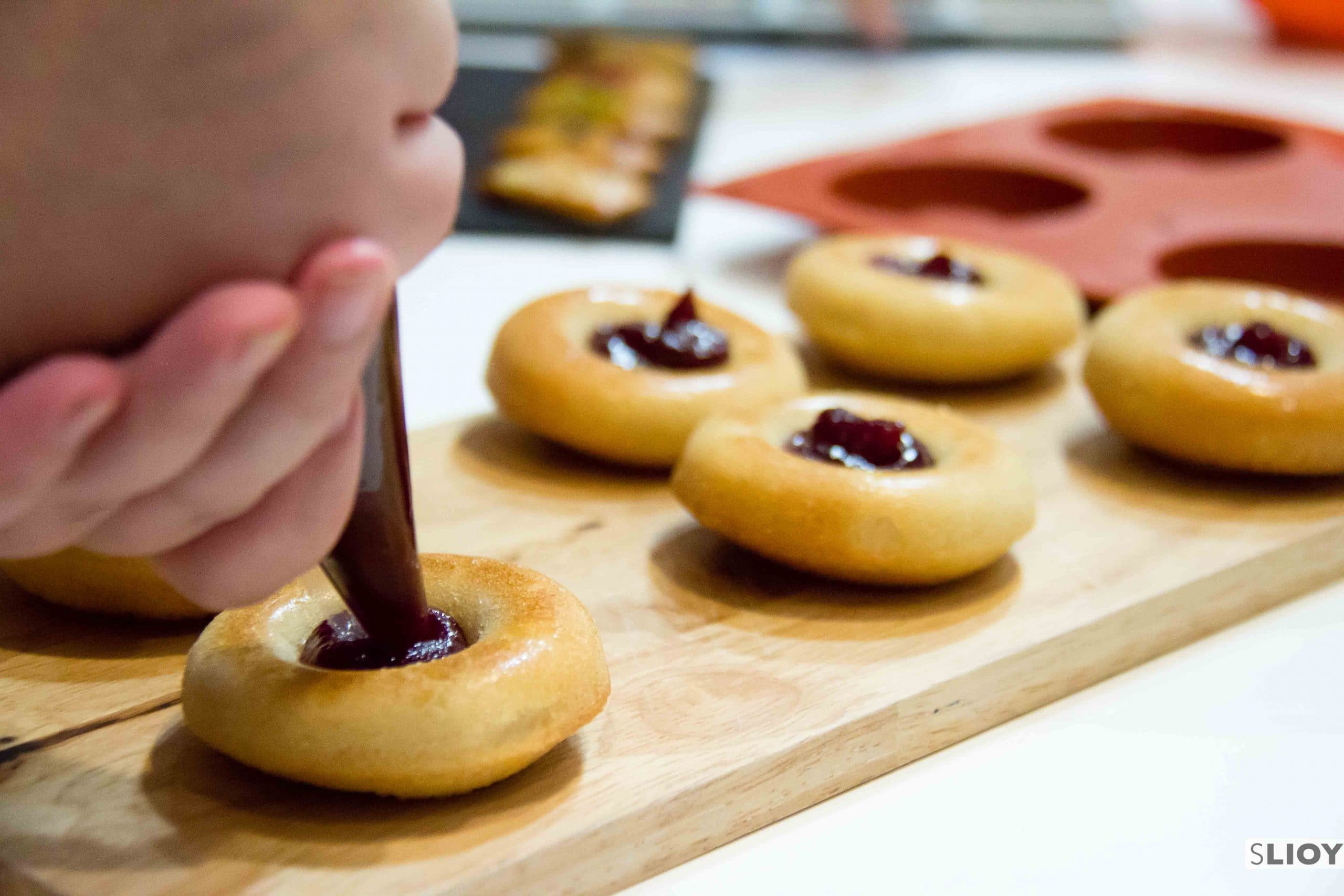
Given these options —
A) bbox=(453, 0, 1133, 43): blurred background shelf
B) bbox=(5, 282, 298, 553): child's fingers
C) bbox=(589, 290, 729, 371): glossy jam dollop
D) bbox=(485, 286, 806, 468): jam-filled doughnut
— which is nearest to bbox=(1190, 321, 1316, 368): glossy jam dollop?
bbox=(485, 286, 806, 468): jam-filled doughnut

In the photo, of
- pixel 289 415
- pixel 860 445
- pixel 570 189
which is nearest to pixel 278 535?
pixel 289 415

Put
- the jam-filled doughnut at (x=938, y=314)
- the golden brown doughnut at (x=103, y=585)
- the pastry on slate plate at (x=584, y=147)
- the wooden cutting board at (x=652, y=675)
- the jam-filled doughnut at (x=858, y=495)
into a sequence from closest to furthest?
the wooden cutting board at (x=652, y=675) < the golden brown doughnut at (x=103, y=585) < the jam-filled doughnut at (x=858, y=495) < the jam-filled doughnut at (x=938, y=314) < the pastry on slate plate at (x=584, y=147)

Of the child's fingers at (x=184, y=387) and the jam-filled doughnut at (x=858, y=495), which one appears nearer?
the child's fingers at (x=184, y=387)

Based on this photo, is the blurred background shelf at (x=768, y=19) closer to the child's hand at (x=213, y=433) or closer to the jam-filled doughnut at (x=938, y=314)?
the jam-filled doughnut at (x=938, y=314)

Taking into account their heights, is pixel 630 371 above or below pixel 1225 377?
below

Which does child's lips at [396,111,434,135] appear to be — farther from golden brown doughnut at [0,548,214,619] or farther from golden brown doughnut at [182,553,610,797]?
golden brown doughnut at [0,548,214,619]

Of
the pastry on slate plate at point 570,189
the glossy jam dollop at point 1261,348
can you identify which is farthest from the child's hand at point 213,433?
the pastry on slate plate at point 570,189

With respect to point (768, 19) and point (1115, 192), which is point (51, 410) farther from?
point (768, 19)
